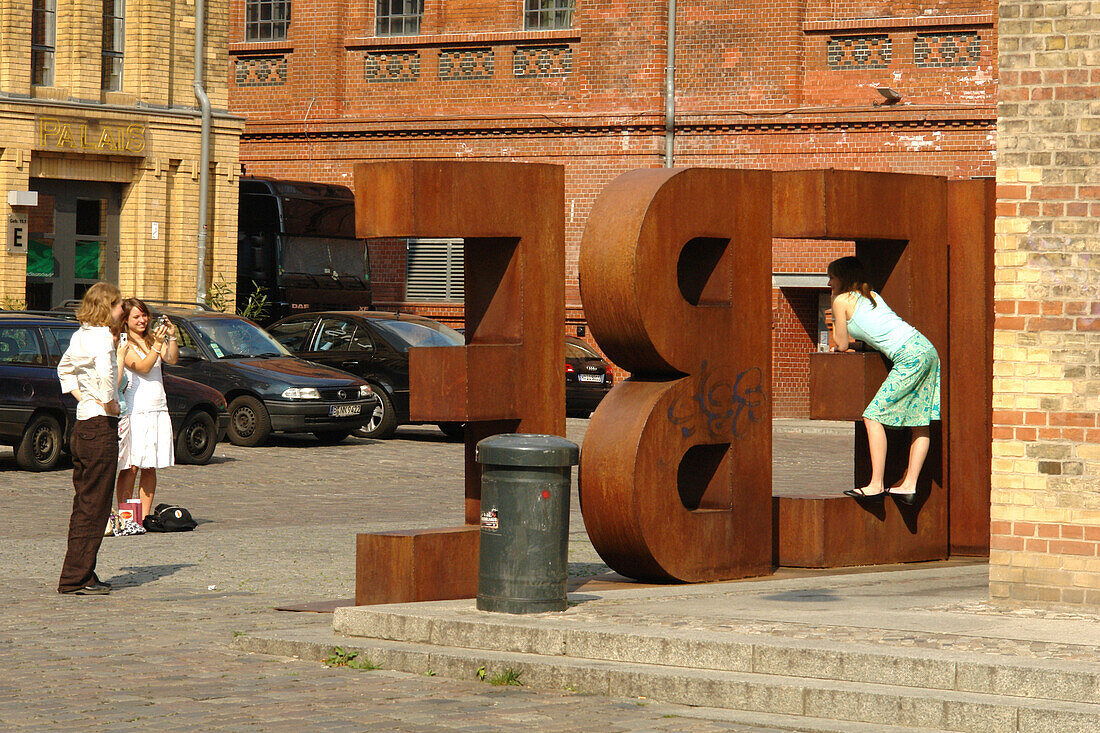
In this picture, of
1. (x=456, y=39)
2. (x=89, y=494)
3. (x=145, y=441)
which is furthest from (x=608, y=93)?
(x=89, y=494)

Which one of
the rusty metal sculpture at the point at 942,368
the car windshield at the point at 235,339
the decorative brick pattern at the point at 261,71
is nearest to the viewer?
the rusty metal sculpture at the point at 942,368

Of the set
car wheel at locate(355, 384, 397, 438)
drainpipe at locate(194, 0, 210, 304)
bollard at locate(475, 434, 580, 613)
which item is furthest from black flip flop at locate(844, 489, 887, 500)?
drainpipe at locate(194, 0, 210, 304)

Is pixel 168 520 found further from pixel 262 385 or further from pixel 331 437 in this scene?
pixel 331 437

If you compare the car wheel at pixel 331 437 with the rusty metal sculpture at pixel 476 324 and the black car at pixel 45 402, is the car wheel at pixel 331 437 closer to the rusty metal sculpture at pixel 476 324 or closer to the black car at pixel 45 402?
the black car at pixel 45 402

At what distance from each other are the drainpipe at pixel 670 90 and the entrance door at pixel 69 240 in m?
10.2

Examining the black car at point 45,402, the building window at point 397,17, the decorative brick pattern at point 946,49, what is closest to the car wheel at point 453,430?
the black car at point 45,402

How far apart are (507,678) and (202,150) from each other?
77.1ft

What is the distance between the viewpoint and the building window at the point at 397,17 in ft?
113

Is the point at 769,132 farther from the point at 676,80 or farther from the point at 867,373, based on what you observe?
the point at 867,373

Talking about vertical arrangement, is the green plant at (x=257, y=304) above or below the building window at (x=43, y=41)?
below

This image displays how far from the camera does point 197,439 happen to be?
18.8 m

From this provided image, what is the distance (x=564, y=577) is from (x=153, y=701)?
2284mm

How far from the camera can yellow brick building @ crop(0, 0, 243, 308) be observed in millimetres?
27953

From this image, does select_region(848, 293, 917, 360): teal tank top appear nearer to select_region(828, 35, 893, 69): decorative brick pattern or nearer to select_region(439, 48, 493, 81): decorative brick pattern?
select_region(828, 35, 893, 69): decorative brick pattern
